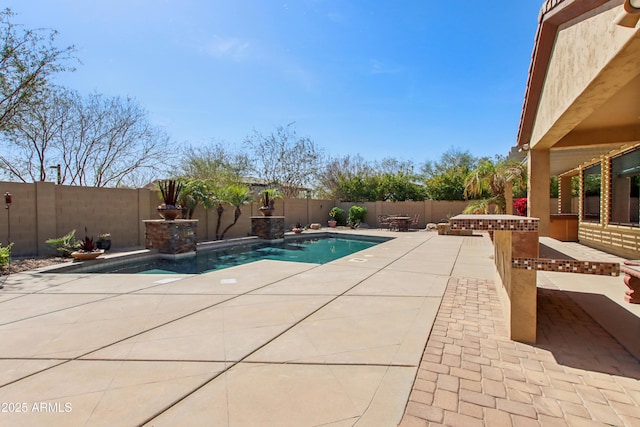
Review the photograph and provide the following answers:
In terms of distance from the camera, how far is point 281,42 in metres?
11.7

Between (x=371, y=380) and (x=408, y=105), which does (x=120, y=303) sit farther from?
(x=408, y=105)

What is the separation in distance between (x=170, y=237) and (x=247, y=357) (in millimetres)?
8446

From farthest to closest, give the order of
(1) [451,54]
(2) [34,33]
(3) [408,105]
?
(3) [408,105] < (1) [451,54] < (2) [34,33]

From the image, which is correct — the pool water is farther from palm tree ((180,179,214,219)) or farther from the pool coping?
palm tree ((180,179,214,219))

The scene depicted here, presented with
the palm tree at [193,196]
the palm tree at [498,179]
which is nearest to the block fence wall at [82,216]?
the palm tree at [193,196]

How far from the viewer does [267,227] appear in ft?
46.3

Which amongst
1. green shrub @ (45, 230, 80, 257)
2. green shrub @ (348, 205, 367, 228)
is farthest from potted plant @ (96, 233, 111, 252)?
green shrub @ (348, 205, 367, 228)

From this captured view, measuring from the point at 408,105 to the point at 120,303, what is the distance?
19.6 m

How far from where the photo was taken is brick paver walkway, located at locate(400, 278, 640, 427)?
77.0 inches

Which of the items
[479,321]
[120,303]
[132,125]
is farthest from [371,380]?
[132,125]

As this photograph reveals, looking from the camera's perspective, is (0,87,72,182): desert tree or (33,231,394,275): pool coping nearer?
(33,231,394,275): pool coping

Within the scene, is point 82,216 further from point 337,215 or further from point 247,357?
point 337,215

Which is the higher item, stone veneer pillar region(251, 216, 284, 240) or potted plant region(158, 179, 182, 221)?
potted plant region(158, 179, 182, 221)

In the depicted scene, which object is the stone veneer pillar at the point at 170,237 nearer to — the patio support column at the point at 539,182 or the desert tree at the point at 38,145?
the desert tree at the point at 38,145
